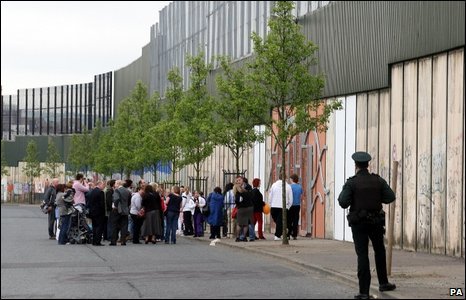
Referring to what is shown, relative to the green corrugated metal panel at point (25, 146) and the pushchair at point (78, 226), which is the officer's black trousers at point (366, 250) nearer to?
the pushchair at point (78, 226)

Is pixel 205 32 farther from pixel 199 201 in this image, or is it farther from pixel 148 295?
pixel 148 295

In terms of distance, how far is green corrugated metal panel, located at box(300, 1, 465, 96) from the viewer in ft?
80.4

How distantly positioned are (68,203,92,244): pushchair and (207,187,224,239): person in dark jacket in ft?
12.8

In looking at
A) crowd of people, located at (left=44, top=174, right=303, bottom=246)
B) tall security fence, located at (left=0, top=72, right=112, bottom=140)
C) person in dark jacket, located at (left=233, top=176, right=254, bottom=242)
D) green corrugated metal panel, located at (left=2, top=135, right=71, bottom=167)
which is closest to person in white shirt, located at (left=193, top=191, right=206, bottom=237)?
crowd of people, located at (left=44, top=174, right=303, bottom=246)

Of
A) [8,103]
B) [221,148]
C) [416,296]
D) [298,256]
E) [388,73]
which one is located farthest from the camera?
[8,103]

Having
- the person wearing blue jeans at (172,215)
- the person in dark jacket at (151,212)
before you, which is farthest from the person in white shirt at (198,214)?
the person in dark jacket at (151,212)

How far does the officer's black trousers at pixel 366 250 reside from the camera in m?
15.2

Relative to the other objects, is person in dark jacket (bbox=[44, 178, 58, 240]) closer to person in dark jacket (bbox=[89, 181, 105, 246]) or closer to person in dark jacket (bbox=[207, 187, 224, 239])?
person in dark jacket (bbox=[89, 181, 105, 246])

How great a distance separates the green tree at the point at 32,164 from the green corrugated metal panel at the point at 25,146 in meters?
3.70

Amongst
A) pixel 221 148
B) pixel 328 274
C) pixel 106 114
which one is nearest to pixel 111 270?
pixel 328 274

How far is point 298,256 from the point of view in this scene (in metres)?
23.8

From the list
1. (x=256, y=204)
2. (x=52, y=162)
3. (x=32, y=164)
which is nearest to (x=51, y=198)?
(x=256, y=204)

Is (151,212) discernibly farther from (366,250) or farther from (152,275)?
(366,250)

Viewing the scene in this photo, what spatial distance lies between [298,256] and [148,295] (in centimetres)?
857
